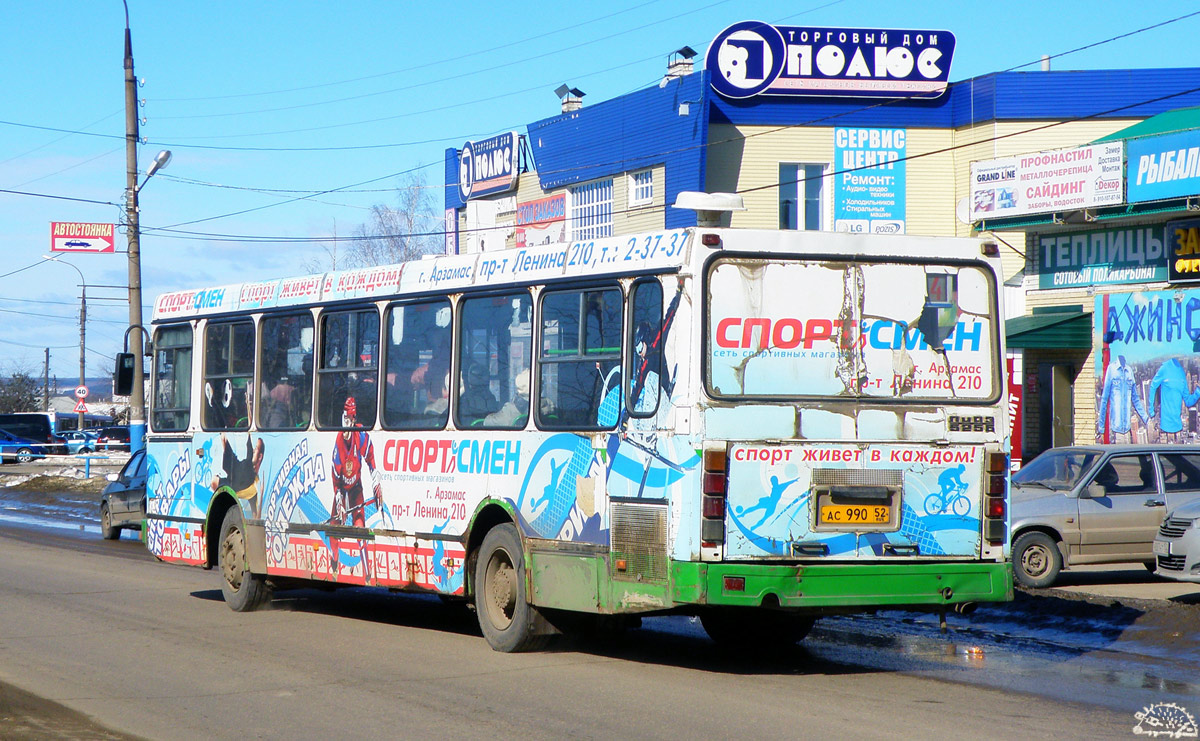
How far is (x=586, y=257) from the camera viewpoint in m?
9.60

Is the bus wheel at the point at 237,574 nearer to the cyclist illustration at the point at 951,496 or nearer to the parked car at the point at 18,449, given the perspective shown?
the cyclist illustration at the point at 951,496

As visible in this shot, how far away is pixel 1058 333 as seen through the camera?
27828mm

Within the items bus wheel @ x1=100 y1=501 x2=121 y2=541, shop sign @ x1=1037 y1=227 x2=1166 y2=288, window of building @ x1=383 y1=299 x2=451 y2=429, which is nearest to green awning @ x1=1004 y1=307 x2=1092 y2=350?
shop sign @ x1=1037 y1=227 x2=1166 y2=288

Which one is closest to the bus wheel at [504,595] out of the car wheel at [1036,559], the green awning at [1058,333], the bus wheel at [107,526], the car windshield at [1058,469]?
the car wheel at [1036,559]

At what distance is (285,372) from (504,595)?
3.72 metres

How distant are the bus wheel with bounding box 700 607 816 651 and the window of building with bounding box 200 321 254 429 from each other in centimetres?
507

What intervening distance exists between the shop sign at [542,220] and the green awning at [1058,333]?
1374cm

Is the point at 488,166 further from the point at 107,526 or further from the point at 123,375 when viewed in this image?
the point at 123,375

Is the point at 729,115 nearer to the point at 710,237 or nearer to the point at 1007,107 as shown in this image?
the point at 1007,107

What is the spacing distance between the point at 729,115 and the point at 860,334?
2430 cm

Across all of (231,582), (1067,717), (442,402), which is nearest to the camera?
(1067,717)

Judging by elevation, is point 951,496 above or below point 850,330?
below

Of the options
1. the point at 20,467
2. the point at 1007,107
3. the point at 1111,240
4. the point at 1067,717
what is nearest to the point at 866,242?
the point at 1067,717

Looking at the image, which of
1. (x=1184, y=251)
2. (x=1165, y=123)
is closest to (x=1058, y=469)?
(x=1184, y=251)
